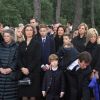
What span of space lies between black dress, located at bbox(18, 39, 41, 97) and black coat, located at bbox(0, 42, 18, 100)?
0.55 feet

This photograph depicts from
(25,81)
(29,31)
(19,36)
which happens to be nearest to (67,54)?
(29,31)

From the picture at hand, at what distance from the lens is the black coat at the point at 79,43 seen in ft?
34.6

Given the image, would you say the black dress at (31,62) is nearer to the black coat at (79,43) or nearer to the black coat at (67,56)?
the black coat at (67,56)

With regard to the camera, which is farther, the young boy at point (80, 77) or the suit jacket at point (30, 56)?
the suit jacket at point (30, 56)

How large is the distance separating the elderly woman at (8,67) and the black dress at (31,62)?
188mm

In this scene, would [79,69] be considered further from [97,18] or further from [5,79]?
[97,18]

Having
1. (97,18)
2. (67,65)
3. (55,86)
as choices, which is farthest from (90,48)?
(97,18)

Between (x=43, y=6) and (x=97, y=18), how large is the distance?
1305 centimetres

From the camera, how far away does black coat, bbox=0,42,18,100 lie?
963 centimetres

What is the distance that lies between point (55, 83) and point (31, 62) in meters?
0.75

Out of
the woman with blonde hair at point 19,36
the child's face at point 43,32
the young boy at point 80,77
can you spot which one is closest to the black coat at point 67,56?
the young boy at point 80,77

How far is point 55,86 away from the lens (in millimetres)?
9562

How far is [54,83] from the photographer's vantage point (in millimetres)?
9562

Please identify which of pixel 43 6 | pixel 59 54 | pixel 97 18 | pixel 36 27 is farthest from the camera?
pixel 97 18
